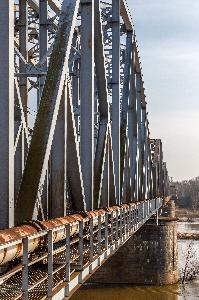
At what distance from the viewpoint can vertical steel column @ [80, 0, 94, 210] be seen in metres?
13.0

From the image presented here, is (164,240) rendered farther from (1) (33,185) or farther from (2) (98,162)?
(1) (33,185)

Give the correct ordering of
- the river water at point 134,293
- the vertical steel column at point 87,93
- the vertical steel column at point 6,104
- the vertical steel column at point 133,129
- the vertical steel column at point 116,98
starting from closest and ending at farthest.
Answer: the vertical steel column at point 6,104, the vertical steel column at point 87,93, the vertical steel column at point 116,98, the vertical steel column at point 133,129, the river water at point 134,293

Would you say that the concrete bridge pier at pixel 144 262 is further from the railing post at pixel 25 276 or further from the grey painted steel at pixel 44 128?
the railing post at pixel 25 276

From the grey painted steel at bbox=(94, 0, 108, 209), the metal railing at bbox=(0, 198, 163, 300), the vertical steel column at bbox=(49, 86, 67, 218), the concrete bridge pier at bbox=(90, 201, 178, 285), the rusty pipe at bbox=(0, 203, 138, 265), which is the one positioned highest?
the grey painted steel at bbox=(94, 0, 108, 209)

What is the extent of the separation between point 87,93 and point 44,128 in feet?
15.4

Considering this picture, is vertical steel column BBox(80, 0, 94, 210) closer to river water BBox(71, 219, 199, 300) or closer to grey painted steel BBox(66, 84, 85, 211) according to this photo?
grey painted steel BBox(66, 84, 85, 211)

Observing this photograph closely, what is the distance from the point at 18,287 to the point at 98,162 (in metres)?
7.70

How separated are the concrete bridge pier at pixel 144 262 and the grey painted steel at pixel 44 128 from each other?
3116 centimetres

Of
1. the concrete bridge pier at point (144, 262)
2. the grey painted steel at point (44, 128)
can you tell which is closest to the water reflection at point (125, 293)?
the concrete bridge pier at point (144, 262)

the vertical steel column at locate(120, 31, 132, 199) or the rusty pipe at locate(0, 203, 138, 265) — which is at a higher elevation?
the vertical steel column at locate(120, 31, 132, 199)

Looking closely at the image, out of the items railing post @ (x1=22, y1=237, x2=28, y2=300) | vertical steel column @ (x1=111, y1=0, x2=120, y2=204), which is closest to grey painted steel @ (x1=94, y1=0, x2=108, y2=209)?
vertical steel column @ (x1=111, y1=0, x2=120, y2=204)

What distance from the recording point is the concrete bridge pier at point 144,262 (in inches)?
1561

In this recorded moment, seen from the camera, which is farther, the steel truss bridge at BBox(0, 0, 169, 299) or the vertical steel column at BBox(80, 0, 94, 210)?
the vertical steel column at BBox(80, 0, 94, 210)

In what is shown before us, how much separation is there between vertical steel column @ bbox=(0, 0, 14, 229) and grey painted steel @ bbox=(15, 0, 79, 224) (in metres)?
0.97
